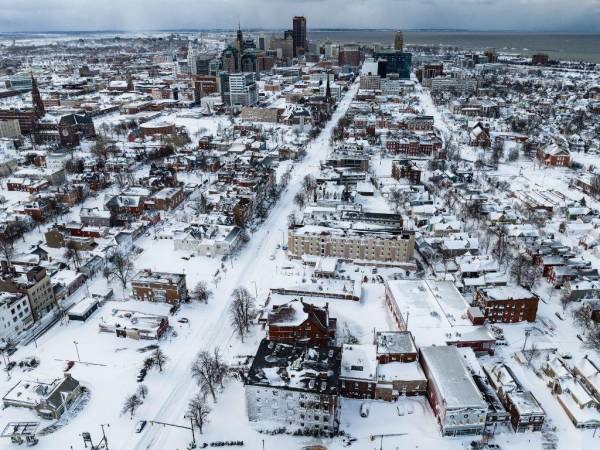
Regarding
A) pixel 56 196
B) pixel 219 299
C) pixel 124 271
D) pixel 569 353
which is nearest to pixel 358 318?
pixel 219 299

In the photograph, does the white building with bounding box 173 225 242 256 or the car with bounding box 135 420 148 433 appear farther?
the white building with bounding box 173 225 242 256

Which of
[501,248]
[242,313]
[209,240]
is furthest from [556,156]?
[242,313]

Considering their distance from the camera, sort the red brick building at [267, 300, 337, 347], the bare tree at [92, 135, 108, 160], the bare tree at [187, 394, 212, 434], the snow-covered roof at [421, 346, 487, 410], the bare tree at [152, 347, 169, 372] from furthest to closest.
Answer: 1. the bare tree at [92, 135, 108, 160]
2. the red brick building at [267, 300, 337, 347]
3. the bare tree at [152, 347, 169, 372]
4. the bare tree at [187, 394, 212, 434]
5. the snow-covered roof at [421, 346, 487, 410]

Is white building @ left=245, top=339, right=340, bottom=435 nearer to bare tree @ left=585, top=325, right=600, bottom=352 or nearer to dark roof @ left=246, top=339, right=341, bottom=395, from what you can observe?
dark roof @ left=246, top=339, right=341, bottom=395

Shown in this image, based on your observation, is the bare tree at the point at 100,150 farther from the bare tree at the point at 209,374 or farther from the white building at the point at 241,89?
the bare tree at the point at 209,374

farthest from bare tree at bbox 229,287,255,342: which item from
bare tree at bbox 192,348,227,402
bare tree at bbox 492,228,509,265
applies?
bare tree at bbox 492,228,509,265

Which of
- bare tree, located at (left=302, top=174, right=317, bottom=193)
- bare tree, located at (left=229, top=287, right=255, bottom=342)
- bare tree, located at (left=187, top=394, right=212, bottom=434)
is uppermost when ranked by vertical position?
bare tree, located at (left=302, top=174, right=317, bottom=193)
